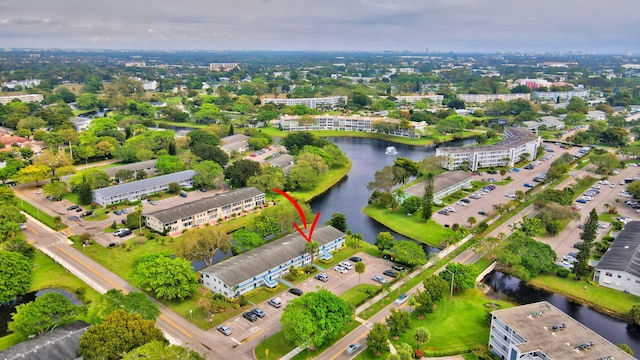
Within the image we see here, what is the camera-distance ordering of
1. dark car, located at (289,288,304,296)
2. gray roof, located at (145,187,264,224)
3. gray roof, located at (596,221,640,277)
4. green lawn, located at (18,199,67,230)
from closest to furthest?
dark car, located at (289,288,304,296)
gray roof, located at (596,221,640,277)
gray roof, located at (145,187,264,224)
green lawn, located at (18,199,67,230)

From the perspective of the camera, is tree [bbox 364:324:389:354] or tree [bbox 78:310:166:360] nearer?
tree [bbox 78:310:166:360]

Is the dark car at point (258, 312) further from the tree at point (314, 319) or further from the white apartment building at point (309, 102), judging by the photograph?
the white apartment building at point (309, 102)

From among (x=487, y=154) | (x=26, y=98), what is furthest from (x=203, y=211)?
(x=26, y=98)

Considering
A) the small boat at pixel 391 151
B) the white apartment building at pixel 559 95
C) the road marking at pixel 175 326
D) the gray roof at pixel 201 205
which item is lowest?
the road marking at pixel 175 326

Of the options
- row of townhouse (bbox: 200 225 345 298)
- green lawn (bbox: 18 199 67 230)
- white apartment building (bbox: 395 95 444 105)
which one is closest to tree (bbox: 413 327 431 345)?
row of townhouse (bbox: 200 225 345 298)

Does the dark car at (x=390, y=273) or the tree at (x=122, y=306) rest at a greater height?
the tree at (x=122, y=306)

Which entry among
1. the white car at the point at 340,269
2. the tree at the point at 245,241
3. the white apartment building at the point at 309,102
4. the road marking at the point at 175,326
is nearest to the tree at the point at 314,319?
the road marking at the point at 175,326

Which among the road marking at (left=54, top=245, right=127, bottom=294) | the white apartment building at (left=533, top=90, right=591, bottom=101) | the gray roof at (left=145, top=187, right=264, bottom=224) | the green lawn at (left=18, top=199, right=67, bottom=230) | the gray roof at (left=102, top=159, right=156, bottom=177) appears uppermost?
the white apartment building at (left=533, top=90, right=591, bottom=101)

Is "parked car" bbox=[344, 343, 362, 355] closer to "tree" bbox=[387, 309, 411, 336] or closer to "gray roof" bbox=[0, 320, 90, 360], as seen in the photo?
"tree" bbox=[387, 309, 411, 336]
